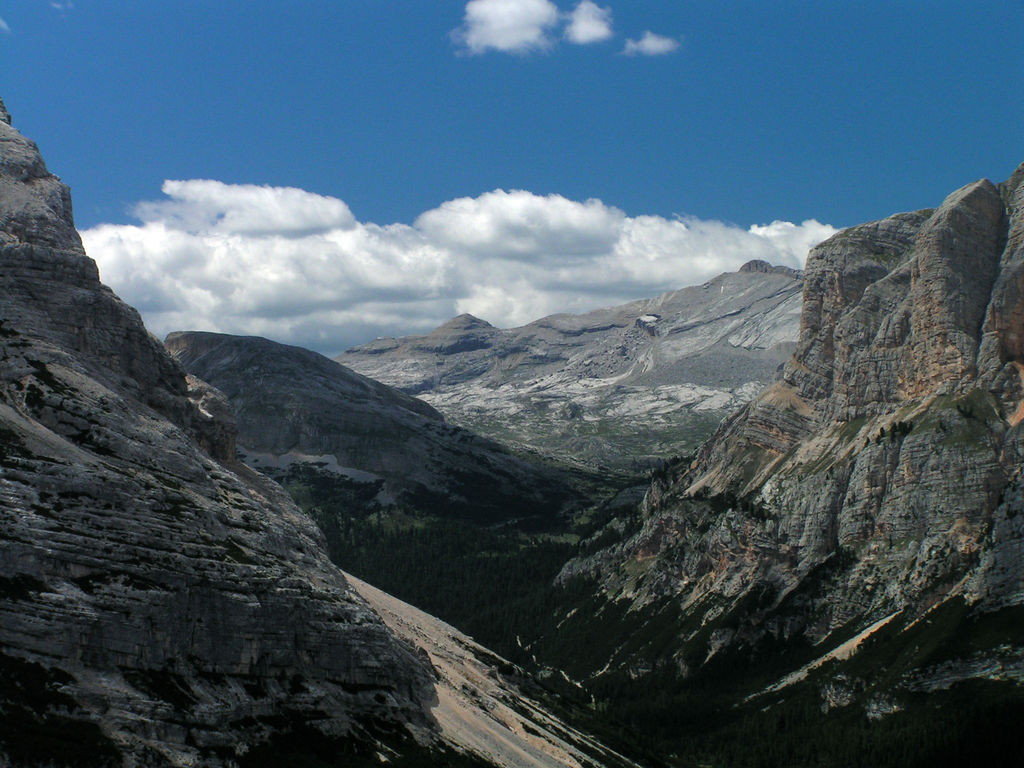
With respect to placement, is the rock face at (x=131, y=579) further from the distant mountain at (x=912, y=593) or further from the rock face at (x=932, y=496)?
the rock face at (x=932, y=496)

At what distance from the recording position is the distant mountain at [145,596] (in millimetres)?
63875

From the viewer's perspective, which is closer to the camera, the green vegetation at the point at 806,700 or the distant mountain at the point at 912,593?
the green vegetation at the point at 806,700

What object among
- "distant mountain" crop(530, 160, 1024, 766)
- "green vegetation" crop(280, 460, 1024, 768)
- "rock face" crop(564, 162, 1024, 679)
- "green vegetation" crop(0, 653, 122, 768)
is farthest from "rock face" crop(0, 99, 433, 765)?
"rock face" crop(564, 162, 1024, 679)

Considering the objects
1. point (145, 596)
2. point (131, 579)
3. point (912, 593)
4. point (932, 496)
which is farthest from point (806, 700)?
point (131, 579)

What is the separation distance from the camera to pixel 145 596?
230 ft

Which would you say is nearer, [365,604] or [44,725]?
[44,725]

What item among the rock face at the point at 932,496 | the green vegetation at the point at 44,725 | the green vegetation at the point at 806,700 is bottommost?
the green vegetation at the point at 806,700

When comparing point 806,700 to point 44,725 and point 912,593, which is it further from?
point 44,725

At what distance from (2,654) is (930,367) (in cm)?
18034

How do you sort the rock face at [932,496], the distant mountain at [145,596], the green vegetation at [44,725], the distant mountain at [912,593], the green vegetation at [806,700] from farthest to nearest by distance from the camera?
the rock face at [932,496], the distant mountain at [912,593], the green vegetation at [806,700], the distant mountain at [145,596], the green vegetation at [44,725]

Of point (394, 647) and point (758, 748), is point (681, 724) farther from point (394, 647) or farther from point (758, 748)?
point (394, 647)

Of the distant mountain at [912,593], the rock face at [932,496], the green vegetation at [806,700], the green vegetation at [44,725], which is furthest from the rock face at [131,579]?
the rock face at [932,496]

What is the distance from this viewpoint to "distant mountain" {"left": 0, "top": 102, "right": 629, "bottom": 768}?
63.9 metres

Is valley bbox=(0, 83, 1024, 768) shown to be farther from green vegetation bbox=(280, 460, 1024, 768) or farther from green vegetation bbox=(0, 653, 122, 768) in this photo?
green vegetation bbox=(280, 460, 1024, 768)
